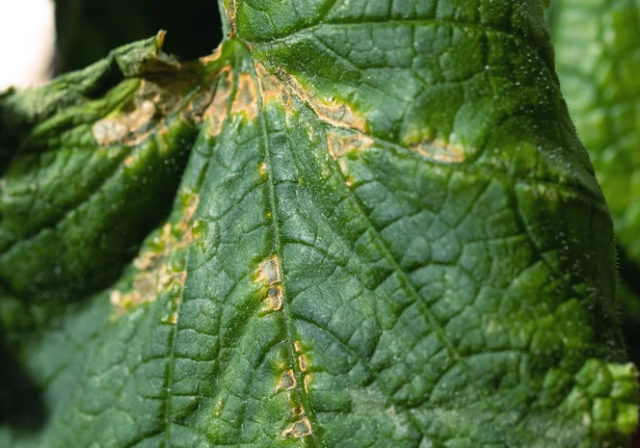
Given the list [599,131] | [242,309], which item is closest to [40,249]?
[242,309]

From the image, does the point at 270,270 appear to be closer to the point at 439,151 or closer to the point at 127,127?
the point at 439,151

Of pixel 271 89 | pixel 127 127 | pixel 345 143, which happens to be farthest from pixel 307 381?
pixel 127 127

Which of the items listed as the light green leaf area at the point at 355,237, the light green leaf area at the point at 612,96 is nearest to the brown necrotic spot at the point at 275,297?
the light green leaf area at the point at 355,237

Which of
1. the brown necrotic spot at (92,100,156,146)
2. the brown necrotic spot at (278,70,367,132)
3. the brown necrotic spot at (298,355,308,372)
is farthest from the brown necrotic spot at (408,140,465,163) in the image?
the brown necrotic spot at (92,100,156,146)

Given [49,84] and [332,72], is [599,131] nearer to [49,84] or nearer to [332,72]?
[332,72]

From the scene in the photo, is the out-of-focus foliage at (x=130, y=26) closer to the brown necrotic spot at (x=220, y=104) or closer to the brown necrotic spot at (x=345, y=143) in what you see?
the brown necrotic spot at (x=220, y=104)

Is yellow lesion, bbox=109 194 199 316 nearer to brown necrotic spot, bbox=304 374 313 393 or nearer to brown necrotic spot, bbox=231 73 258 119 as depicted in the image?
brown necrotic spot, bbox=231 73 258 119

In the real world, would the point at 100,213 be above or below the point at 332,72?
below
